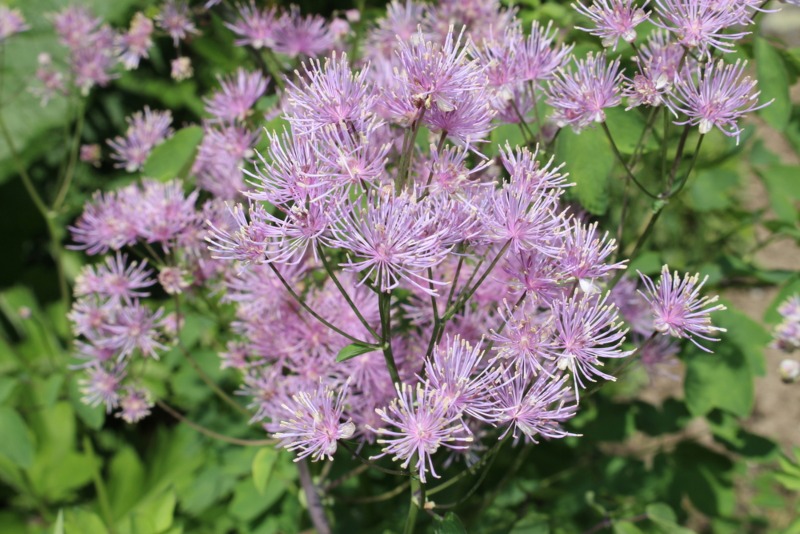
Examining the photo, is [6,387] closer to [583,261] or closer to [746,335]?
[583,261]

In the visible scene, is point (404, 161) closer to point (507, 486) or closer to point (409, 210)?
point (409, 210)

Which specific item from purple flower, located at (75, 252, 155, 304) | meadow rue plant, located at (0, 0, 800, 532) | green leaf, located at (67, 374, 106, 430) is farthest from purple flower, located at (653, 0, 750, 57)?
green leaf, located at (67, 374, 106, 430)

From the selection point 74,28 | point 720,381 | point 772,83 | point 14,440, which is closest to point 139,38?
point 74,28

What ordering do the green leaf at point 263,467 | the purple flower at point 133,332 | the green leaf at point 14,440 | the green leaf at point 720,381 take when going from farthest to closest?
the green leaf at point 14,440 < the green leaf at point 720,381 < the purple flower at point 133,332 < the green leaf at point 263,467

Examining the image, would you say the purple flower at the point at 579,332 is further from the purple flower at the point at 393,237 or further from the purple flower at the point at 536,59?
the purple flower at the point at 536,59

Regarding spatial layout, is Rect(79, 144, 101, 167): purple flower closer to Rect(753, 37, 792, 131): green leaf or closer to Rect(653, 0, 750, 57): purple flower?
Rect(653, 0, 750, 57): purple flower

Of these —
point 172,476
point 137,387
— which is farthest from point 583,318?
point 172,476


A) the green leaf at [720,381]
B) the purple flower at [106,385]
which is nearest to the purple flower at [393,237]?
the purple flower at [106,385]
